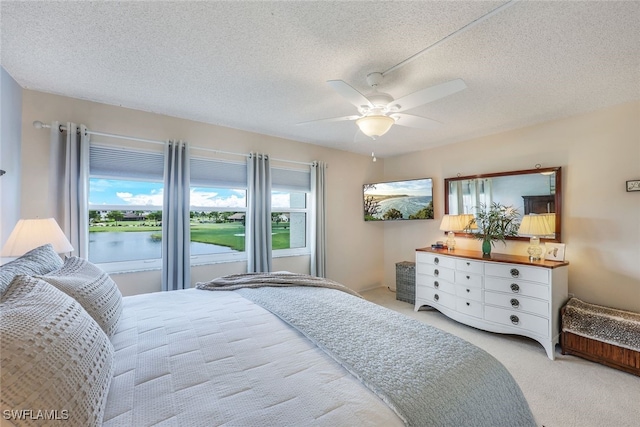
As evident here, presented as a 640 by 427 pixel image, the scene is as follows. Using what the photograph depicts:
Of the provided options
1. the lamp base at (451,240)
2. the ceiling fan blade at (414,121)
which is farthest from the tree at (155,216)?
the lamp base at (451,240)

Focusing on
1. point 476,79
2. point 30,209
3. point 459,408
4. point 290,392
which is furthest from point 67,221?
point 476,79

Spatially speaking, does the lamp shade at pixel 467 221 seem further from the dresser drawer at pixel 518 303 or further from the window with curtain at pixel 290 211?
the window with curtain at pixel 290 211

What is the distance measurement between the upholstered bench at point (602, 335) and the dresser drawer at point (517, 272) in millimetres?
358

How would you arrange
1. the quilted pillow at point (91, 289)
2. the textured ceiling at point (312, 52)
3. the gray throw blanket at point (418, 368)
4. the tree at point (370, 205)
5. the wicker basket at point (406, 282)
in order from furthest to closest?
the tree at point (370, 205), the wicker basket at point (406, 282), the textured ceiling at point (312, 52), the quilted pillow at point (91, 289), the gray throw blanket at point (418, 368)

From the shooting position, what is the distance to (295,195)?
13.7 feet

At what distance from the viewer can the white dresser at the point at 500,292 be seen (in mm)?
2594

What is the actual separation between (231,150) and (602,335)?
4.11 metres

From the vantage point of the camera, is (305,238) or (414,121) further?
(305,238)

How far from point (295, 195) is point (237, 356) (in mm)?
3132

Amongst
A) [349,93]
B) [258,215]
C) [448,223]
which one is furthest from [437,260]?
[349,93]

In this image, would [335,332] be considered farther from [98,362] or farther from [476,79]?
[476,79]

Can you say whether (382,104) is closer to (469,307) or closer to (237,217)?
(237,217)

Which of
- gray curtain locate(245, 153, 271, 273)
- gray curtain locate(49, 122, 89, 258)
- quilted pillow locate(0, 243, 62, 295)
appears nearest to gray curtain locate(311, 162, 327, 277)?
gray curtain locate(245, 153, 271, 273)

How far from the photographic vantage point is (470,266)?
123 inches
